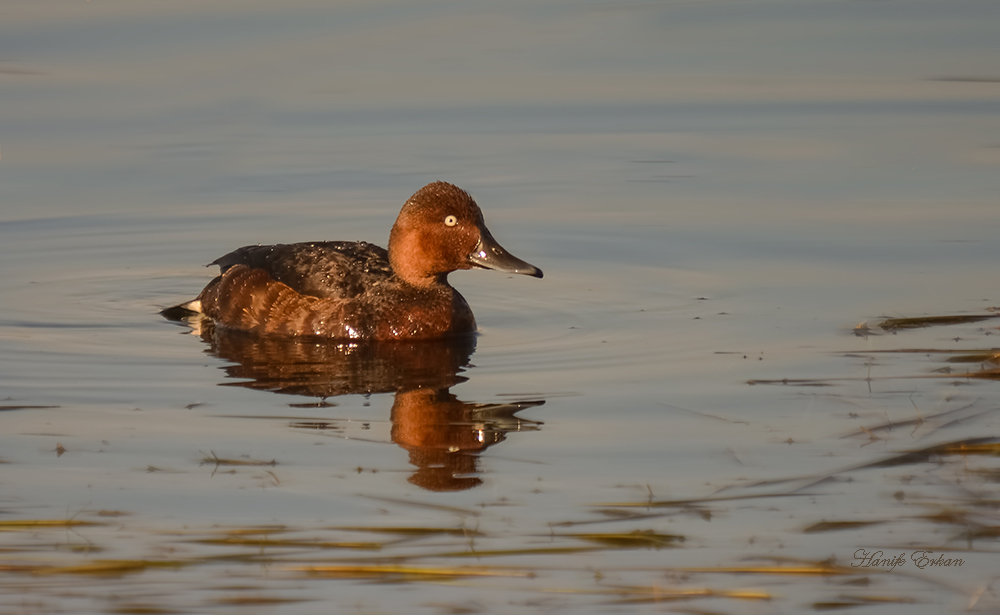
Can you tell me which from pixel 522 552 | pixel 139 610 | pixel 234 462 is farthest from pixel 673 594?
pixel 234 462

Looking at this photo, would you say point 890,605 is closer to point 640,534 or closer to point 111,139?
point 640,534

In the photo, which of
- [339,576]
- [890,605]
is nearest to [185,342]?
[339,576]

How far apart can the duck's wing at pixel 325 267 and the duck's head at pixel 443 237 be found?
25 cm

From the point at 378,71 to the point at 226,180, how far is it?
4.34 metres

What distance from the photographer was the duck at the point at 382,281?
32.1ft

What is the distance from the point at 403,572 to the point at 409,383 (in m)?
3.39

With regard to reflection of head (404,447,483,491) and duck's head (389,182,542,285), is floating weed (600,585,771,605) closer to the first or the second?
reflection of head (404,447,483,491)

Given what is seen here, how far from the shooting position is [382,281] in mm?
10070

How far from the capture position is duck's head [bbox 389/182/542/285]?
32.5 feet

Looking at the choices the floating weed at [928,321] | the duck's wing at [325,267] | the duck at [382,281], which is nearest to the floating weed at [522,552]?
the floating weed at [928,321]

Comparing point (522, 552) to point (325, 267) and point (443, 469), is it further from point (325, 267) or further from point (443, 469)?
point (325, 267)

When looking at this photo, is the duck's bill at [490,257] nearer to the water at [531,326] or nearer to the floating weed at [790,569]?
the water at [531,326]

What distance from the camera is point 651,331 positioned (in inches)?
373

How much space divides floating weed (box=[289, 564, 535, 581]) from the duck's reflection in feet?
3.57
